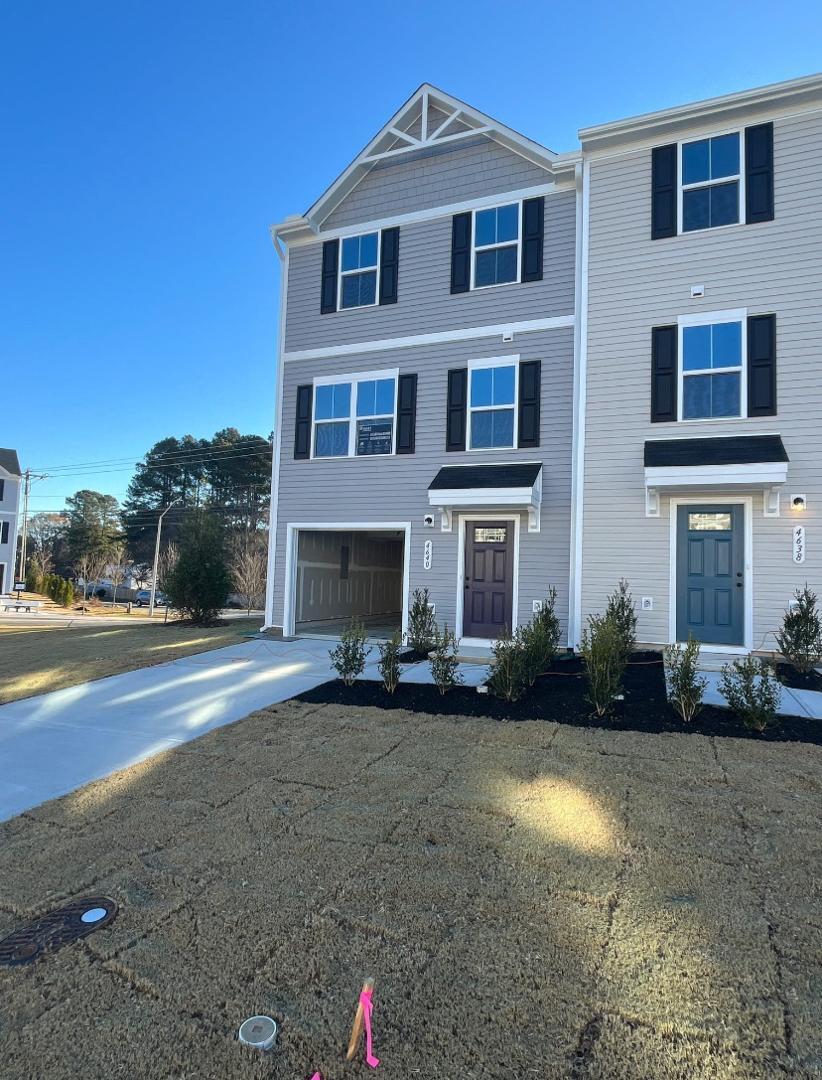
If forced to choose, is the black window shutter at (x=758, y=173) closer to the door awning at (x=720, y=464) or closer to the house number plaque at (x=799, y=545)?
the door awning at (x=720, y=464)

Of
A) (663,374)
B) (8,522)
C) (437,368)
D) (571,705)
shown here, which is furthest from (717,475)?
(8,522)

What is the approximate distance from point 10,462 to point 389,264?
35253 millimetres

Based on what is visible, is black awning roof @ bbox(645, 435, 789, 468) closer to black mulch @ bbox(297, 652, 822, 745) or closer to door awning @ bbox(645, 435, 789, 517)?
door awning @ bbox(645, 435, 789, 517)

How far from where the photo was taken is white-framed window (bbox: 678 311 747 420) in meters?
8.61

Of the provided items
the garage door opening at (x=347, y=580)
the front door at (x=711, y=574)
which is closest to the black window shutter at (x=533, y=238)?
the front door at (x=711, y=574)

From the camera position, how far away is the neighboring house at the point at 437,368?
9.70 meters

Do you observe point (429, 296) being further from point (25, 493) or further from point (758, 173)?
point (25, 493)

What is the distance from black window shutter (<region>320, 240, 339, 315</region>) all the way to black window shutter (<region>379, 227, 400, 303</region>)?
0.94 m

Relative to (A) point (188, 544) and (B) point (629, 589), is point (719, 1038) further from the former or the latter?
(A) point (188, 544)

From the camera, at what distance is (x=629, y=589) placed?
351 inches

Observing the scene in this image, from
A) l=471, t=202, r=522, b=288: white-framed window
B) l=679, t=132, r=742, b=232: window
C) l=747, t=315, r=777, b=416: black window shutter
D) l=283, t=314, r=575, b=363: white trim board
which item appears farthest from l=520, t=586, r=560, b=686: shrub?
l=679, t=132, r=742, b=232: window

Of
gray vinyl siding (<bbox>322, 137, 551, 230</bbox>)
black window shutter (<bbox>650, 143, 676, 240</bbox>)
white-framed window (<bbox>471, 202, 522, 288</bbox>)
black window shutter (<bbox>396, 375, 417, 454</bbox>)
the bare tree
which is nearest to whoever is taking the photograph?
black window shutter (<bbox>650, 143, 676, 240</bbox>)

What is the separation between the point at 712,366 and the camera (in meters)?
8.75

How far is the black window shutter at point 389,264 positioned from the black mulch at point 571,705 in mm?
7274
